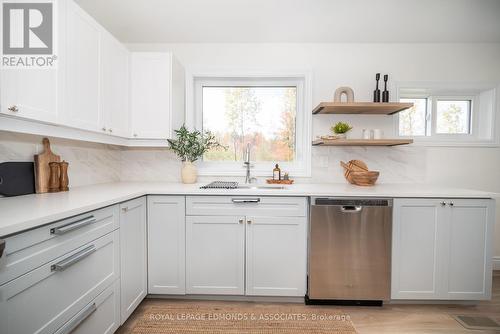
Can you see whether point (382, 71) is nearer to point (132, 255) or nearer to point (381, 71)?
point (381, 71)

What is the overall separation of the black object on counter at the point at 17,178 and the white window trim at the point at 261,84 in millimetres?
1426

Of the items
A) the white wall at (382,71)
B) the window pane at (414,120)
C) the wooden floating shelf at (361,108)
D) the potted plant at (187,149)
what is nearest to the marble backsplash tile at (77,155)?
→ the potted plant at (187,149)

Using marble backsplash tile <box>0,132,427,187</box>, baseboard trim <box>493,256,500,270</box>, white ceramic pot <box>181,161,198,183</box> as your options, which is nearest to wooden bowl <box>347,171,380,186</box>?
marble backsplash tile <box>0,132,427,187</box>

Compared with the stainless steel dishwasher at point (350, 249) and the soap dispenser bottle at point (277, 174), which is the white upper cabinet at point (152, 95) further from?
the stainless steel dishwasher at point (350, 249)

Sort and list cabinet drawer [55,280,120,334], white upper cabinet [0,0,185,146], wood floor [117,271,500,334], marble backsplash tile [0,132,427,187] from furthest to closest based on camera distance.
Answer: marble backsplash tile [0,132,427,187] → wood floor [117,271,500,334] → white upper cabinet [0,0,185,146] → cabinet drawer [55,280,120,334]

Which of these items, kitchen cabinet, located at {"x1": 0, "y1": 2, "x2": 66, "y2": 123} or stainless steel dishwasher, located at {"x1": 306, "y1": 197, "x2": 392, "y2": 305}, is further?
stainless steel dishwasher, located at {"x1": 306, "y1": 197, "x2": 392, "y2": 305}

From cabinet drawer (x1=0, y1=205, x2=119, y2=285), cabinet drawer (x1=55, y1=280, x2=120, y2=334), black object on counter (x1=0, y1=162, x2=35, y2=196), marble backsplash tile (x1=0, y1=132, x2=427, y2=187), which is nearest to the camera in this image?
cabinet drawer (x1=0, y1=205, x2=119, y2=285)

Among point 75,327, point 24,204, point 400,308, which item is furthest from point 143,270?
point 400,308

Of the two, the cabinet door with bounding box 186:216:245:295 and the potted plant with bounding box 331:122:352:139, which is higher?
the potted plant with bounding box 331:122:352:139

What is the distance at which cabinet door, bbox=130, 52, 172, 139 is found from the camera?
236cm

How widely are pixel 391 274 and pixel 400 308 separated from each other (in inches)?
12.8

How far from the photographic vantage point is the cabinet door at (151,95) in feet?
7.74

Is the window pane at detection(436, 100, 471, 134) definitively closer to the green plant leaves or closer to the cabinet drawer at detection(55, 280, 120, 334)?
the green plant leaves

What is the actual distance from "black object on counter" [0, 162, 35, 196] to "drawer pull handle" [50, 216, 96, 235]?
0.66 metres
